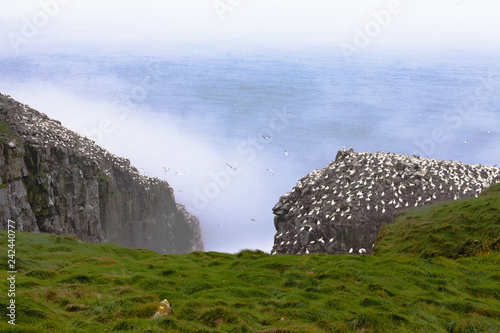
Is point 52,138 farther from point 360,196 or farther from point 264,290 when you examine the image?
point 264,290

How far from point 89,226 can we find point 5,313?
65.1m

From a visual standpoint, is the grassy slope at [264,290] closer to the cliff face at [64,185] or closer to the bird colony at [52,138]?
the cliff face at [64,185]

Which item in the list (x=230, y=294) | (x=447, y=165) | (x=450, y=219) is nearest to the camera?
(x=230, y=294)

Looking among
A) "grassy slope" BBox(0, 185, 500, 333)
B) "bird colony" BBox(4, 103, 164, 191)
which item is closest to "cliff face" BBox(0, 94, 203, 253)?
"bird colony" BBox(4, 103, 164, 191)

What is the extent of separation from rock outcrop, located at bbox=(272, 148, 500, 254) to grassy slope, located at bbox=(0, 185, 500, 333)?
11766 mm

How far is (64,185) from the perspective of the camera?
65438 millimetres

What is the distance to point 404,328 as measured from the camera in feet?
34.8

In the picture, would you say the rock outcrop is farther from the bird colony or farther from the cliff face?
the bird colony

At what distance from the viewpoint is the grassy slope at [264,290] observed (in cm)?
1066

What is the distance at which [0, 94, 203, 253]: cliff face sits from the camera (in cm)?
5459

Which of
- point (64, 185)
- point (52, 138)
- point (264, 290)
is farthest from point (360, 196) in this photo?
point (52, 138)

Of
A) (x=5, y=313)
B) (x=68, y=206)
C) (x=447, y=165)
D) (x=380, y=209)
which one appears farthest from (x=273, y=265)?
(x=68, y=206)

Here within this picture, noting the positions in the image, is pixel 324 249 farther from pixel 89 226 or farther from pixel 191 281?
pixel 89 226

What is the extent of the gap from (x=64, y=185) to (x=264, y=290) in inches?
2261
